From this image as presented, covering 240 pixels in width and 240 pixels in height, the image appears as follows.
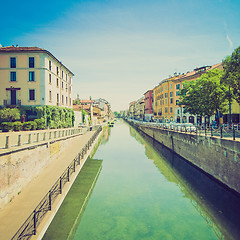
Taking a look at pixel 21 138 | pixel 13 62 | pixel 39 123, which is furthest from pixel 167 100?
pixel 21 138

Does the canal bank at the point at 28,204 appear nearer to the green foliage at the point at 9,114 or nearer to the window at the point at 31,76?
the green foliage at the point at 9,114

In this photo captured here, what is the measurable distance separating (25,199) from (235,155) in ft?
44.3

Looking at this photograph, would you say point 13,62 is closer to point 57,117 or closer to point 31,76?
point 31,76

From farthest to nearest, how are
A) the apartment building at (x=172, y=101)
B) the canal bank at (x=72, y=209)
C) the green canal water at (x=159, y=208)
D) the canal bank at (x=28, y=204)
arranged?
1. the apartment building at (x=172, y=101)
2. the green canal water at (x=159, y=208)
3. the canal bank at (x=72, y=209)
4. the canal bank at (x=28, y=204)

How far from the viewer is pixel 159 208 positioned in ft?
42.3

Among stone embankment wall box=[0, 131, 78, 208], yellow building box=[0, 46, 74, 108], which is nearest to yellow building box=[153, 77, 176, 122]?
yellow building box=[0, 46, 74, 108]

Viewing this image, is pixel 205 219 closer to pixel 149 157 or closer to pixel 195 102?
pixel 149 157

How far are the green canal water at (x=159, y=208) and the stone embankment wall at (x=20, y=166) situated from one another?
420 cm

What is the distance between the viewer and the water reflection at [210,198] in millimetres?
10494

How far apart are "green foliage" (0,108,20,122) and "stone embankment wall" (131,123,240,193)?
78.5 feet

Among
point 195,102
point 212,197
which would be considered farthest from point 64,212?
point 195,102

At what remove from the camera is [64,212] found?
1167cm

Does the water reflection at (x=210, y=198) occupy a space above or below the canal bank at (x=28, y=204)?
below

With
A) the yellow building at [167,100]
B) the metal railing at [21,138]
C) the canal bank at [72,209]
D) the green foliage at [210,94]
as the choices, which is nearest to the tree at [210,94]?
the green foliage at [210,94]
